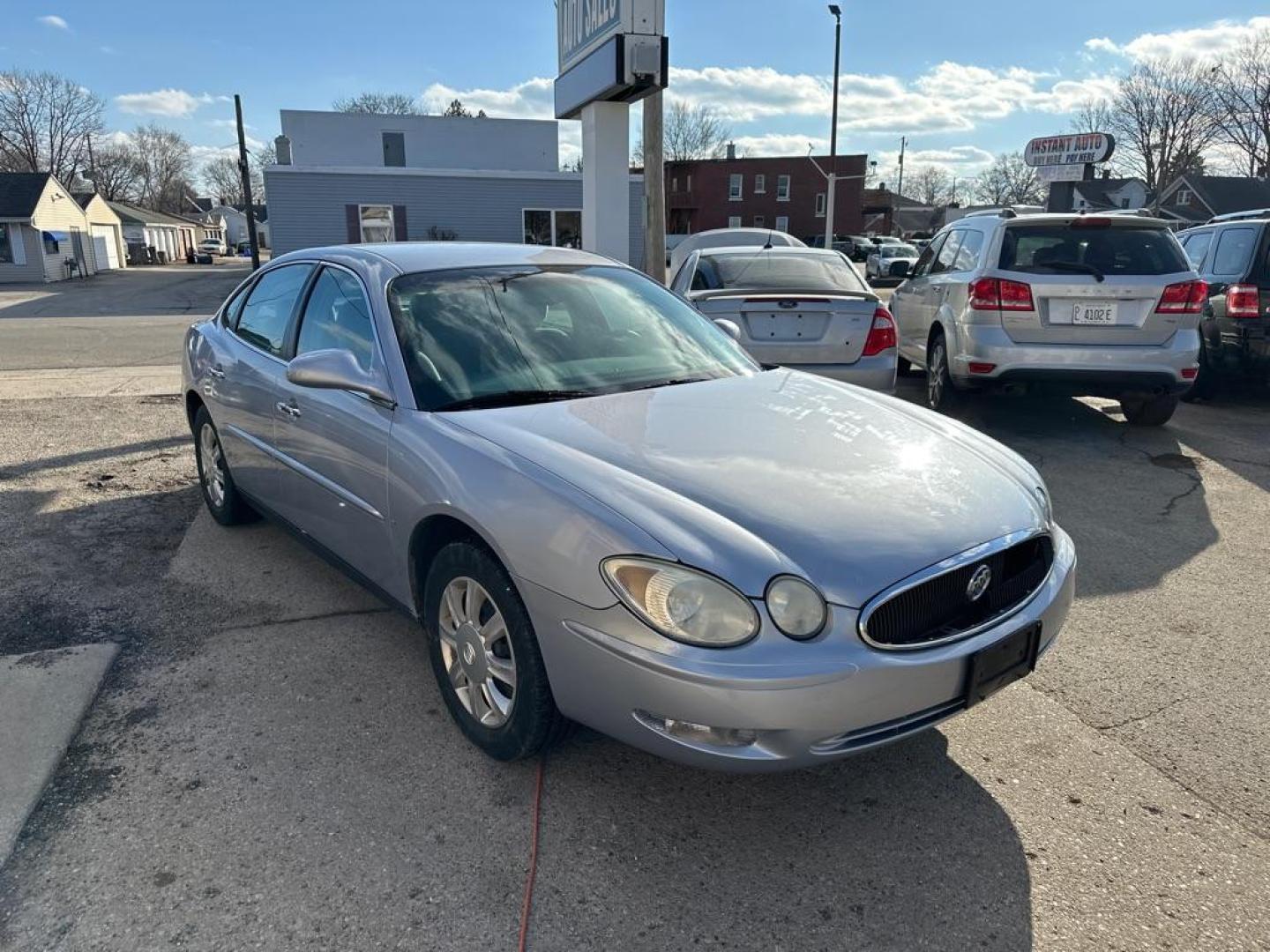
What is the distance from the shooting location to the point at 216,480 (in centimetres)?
502

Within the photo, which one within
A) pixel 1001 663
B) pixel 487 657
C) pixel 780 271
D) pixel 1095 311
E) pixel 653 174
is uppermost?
pixel 653 174

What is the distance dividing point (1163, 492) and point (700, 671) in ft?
15.7

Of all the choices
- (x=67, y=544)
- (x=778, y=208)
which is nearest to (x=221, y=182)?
(x=778, y=208)

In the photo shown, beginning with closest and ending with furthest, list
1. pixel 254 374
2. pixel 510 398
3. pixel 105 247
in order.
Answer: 1. pixel 510 398
2. pixel 254 374
3. pixel 105 247

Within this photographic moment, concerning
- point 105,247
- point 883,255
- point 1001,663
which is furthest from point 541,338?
point 105,247

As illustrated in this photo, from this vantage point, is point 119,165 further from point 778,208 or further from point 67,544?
point 67,544

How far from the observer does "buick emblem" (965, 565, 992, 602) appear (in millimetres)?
2432

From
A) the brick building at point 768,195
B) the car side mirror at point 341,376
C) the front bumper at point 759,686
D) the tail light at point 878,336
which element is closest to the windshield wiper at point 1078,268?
the tail light at point 878,336

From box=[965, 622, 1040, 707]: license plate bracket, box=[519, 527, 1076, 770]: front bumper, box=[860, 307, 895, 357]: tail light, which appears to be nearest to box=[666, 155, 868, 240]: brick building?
box=[860, 307, 895, 357]: tail light

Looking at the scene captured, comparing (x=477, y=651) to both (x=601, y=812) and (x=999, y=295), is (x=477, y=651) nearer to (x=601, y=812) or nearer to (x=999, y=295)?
(x=601, y=812)

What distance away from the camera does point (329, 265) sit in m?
3.92

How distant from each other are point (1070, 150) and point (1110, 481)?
14.6m

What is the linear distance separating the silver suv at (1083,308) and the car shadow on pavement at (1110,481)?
0.49 metres

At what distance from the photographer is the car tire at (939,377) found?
7.41 metres
